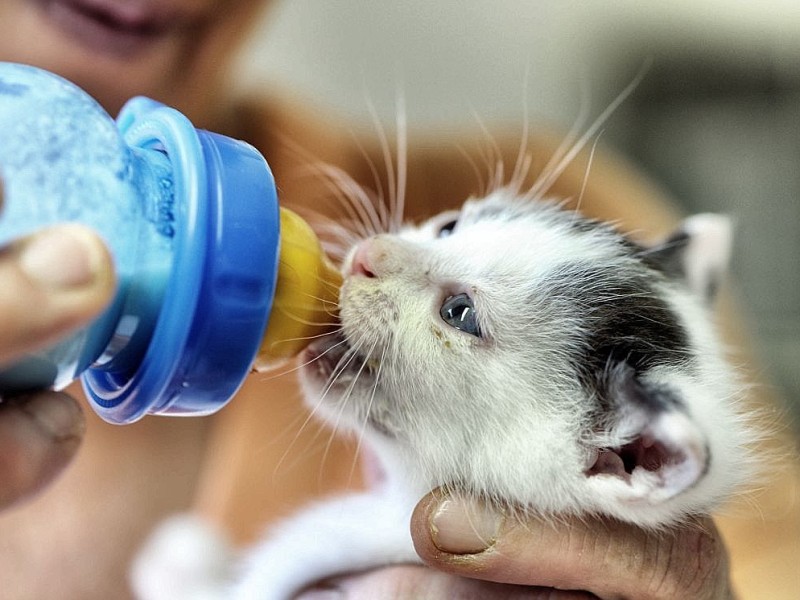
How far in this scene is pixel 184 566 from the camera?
1104 mm

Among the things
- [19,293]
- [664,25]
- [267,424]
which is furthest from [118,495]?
[664,25]

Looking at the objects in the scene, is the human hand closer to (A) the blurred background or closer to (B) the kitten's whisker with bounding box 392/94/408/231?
(B) the kitten's whisker with bounding box 392/94/408/231

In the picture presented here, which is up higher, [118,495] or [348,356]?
[348,356]

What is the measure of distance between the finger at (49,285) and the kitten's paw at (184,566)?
2.46ft

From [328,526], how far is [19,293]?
0.61 meters

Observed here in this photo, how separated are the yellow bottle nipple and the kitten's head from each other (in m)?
0.05

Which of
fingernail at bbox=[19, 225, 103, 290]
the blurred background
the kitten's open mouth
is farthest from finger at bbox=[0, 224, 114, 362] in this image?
the blurred background

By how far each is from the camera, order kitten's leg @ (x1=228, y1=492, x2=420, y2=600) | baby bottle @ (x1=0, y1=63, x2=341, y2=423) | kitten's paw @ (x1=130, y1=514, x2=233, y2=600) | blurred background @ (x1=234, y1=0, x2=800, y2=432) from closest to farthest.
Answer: baby bottle @ (x1=0, y1=63, x2=341, y2=423)
kitten's leg @ (x1=228, y1=492, x2=420, y2=600)
kitten's paw @ (x1=130, y1=514, x2=233, y2=600)
blurred background @ (x1=234, y1=0, x2=800, y2=432)

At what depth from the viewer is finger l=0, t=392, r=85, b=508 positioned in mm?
616

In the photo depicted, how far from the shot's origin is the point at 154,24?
3.92ft

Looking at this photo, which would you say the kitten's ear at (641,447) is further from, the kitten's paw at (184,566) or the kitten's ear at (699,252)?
the kitten's paw at (184,566)

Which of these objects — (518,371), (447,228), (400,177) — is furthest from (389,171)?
(518,371)

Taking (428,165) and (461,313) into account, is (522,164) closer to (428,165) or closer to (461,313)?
(428,165)

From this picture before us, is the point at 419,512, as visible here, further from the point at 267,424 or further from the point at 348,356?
the point at 267,424
